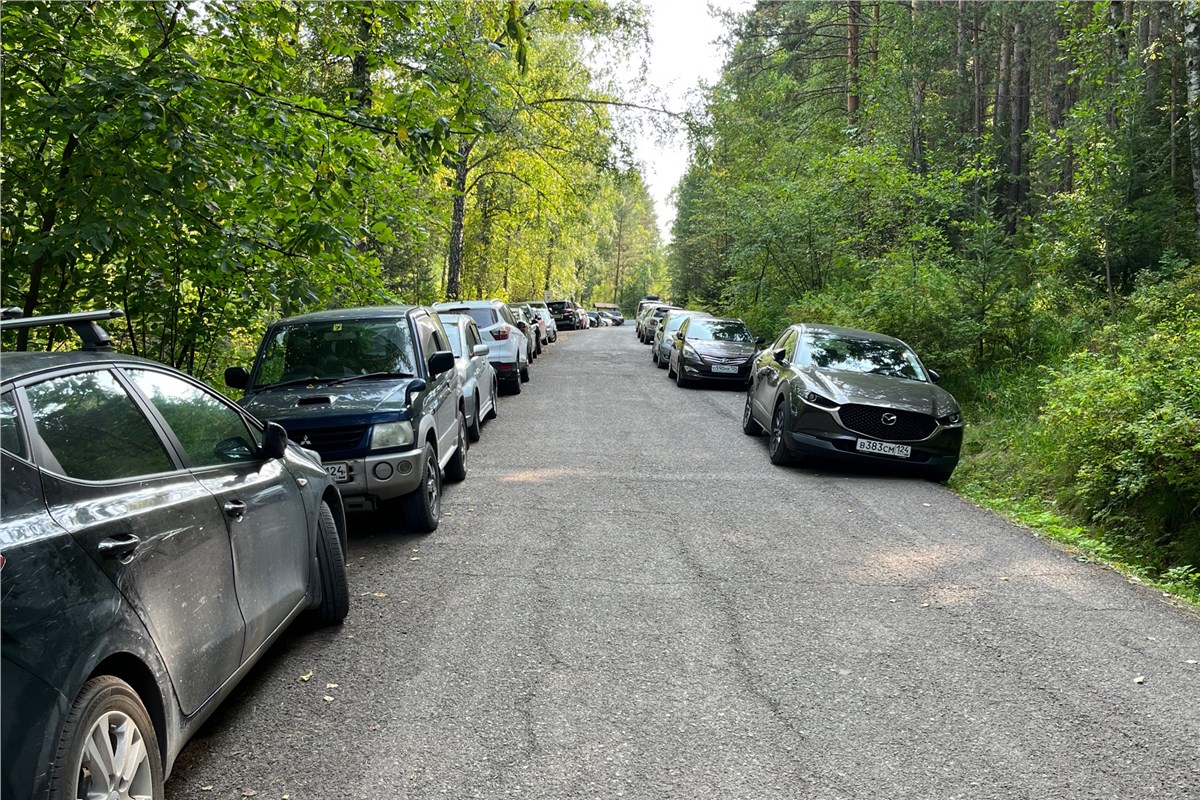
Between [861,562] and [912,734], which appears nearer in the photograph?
[912,734]

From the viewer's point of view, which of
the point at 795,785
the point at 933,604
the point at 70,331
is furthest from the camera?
the point at 70,331

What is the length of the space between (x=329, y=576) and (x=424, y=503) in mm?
2023

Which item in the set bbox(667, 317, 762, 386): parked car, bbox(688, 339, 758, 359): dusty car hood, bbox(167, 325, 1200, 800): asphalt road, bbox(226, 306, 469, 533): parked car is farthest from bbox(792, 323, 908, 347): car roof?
bbox(688, 339, 758, 359): dusty car hood

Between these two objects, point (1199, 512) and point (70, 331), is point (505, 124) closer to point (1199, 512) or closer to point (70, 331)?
point (70, 331)

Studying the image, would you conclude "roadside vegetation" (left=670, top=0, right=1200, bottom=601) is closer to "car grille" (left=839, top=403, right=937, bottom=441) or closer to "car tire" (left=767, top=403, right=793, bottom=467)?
"car grille" (left=839, top=403, right=937, bottom=441)

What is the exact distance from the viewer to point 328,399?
677cm

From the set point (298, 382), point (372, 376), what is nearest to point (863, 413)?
point (372, 376)

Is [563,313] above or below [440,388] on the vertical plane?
above

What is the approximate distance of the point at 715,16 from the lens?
27.9 m

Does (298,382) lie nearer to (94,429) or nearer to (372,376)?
(372,376)

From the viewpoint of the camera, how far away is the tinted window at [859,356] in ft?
34.8

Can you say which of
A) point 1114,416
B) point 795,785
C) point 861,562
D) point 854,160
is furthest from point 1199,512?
point 854,160

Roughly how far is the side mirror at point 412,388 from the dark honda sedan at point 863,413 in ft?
15.1

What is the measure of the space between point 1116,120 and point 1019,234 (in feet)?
16.0
